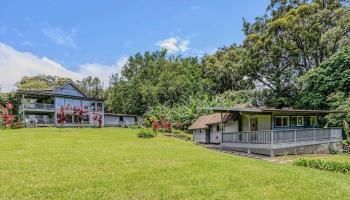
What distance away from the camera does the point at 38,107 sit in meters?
45.0

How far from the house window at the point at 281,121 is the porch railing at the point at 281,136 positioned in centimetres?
226

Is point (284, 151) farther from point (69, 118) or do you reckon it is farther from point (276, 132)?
point (69, 118)

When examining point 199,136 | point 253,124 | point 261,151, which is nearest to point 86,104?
point 199,136

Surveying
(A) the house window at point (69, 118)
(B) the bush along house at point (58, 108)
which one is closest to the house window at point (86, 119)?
(B) the bush along house at point (58, 108)

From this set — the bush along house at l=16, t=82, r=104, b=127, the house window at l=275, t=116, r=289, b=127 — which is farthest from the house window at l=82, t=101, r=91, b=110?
the house window at l=275, t=116, r=289, b=127

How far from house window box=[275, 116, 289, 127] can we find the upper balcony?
34.3 metres

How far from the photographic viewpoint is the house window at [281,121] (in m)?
23.6

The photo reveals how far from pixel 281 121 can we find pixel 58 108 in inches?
1359

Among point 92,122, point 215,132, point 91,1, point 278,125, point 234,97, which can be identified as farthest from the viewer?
point 92,122

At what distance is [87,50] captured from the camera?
32.8 m

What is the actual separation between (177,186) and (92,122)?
146 ft

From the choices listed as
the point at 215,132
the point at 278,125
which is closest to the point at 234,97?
the point at 215,132

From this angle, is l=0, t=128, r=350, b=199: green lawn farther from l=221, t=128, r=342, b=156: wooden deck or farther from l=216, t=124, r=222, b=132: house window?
l=216, t=124, r=222, b=132: house window

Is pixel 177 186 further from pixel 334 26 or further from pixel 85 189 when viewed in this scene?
pixel 334 26
